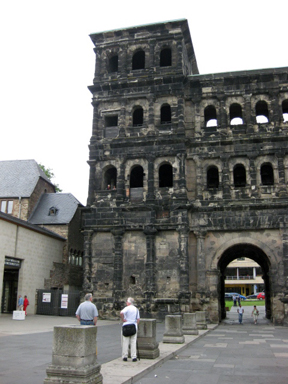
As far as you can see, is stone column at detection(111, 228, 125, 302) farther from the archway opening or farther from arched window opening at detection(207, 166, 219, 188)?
arched window opening at detection(207, 166, 219, 188)

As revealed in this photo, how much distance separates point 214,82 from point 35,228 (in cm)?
1770

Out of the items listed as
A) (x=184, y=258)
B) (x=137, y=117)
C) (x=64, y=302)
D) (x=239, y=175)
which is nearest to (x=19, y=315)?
(x=64, y=302)

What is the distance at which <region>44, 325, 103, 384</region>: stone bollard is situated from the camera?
7.79m

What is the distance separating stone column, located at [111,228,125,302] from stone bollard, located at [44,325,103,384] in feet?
65.9

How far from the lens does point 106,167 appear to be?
31125 millimetres

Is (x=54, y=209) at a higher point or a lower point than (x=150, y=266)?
higher

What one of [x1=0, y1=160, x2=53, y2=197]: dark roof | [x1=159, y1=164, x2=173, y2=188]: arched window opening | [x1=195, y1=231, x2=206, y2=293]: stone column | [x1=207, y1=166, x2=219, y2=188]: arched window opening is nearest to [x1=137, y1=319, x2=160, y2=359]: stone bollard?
[x1=195, y1=231, x2=206, y2=293]: stone column

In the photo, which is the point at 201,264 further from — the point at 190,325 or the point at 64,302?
the point at 64,302

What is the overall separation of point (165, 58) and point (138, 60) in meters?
2.41

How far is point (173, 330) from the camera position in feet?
51.2

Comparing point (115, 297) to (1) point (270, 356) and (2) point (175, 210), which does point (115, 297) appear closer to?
(2) point (175, 210)

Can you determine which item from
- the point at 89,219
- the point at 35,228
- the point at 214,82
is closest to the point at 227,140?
the point at 214,82

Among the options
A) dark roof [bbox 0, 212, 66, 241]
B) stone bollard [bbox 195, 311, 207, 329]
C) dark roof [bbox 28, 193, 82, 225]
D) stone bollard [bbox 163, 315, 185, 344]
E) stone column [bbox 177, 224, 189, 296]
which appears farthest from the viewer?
dark roof [bbox 28, 193, 82, 225]

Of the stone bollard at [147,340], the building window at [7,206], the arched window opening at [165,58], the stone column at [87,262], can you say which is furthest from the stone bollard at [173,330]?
the building window at [7,206]
